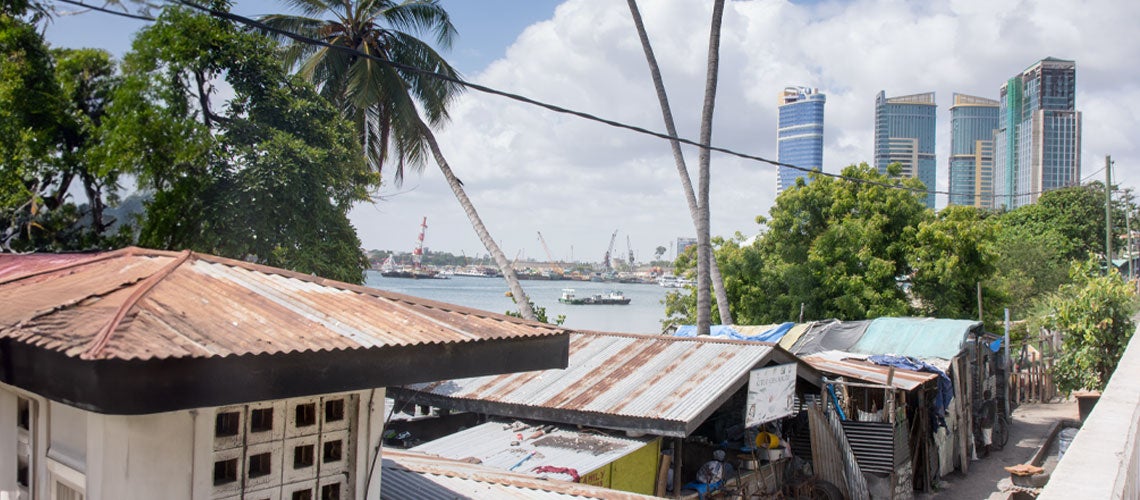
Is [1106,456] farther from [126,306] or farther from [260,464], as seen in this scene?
[126,306]

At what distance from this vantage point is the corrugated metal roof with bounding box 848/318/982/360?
17.1 meters

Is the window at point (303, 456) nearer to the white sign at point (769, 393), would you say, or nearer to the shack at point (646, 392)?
the shack at point (646, 392)

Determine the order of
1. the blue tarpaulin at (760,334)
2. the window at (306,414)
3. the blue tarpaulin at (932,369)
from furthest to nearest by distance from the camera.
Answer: the blue tarpaulin at (760,334)
the blue tarpaulin at (932,369)
the window at (306,414)

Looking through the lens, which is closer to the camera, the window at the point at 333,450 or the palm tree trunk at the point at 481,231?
the window at the point at 333,450

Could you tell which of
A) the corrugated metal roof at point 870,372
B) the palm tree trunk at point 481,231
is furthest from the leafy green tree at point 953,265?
the palm tree trunk at point 481,231

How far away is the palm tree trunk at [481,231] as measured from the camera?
58.8 feet

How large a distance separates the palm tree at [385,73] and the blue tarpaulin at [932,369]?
732 cm

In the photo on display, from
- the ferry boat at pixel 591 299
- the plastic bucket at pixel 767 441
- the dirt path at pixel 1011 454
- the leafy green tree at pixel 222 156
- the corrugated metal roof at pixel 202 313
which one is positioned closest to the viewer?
the corrugated metal roof at pixel 202 313

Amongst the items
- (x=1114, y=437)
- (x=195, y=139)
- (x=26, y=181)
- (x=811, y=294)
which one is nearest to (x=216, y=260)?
(x=1114, y=437)

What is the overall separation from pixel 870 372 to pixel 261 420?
12.1m

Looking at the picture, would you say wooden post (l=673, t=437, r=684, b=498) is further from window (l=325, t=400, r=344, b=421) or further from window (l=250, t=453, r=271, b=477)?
window (l=250, t=453, r=271, b=477)

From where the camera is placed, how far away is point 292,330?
3.79 metres

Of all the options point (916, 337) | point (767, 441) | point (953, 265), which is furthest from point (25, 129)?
point (953, 265)

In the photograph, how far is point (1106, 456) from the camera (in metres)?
3.16
